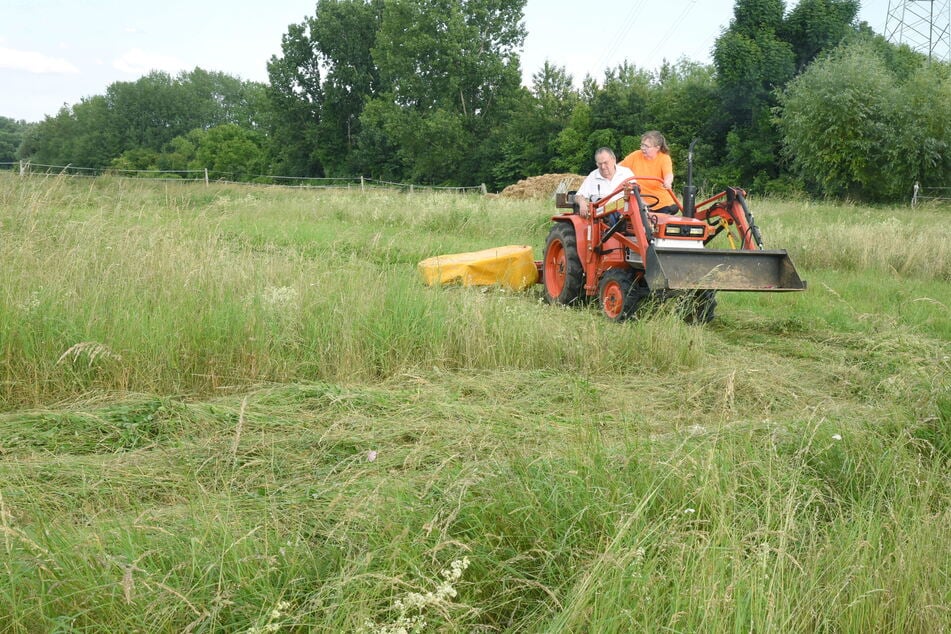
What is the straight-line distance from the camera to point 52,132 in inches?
3543

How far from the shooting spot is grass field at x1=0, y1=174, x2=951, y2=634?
2.20 m

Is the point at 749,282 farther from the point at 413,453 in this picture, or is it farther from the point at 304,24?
the point at 304,24

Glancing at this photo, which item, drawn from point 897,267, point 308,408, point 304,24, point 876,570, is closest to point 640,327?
point 308,408

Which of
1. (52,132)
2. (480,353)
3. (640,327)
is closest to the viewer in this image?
(480,353)

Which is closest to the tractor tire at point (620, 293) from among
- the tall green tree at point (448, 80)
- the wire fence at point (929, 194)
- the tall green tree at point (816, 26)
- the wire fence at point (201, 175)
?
the wire fence at point (201, 175)

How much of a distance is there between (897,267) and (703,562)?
964 cm

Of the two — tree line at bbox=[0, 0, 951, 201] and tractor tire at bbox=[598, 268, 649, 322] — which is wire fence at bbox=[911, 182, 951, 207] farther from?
tractor tire at bbox=[598, 268, 649, 322]

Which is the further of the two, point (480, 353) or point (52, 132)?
point (52, 132)

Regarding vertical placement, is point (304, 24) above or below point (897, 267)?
above

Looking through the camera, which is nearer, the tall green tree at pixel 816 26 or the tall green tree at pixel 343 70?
the tall green tree at pixel 816 26

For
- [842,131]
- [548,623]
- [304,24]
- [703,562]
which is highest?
[304,24]

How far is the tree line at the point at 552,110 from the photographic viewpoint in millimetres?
31156

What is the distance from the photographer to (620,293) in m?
6.88

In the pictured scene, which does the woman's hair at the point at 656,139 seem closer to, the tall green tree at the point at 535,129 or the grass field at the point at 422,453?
the grass field at the point at 422,453
